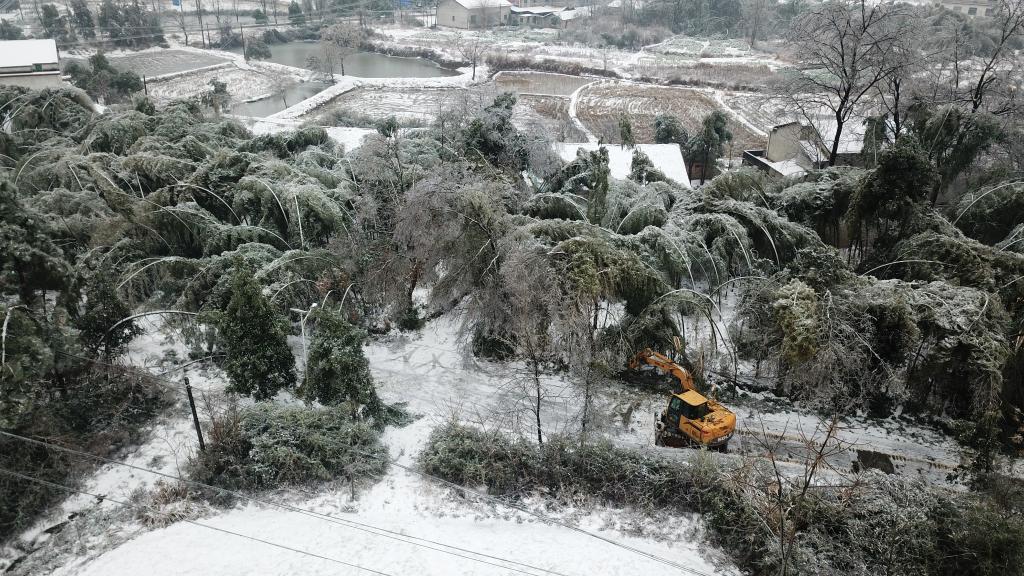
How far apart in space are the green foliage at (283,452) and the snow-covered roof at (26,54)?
32.2 metres

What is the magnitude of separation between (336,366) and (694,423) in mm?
6709

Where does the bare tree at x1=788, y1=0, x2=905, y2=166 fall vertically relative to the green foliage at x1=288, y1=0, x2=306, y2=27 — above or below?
below

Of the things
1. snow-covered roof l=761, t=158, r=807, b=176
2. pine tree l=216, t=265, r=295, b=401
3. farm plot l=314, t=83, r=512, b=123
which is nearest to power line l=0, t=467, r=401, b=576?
pine tree l=216, t=265, r=295, b=401

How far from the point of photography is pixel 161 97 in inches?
1604

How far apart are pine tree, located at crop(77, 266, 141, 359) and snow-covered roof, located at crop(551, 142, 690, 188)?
14.6 meters

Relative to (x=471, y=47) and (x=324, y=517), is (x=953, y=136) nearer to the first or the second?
(x=324, y=517)

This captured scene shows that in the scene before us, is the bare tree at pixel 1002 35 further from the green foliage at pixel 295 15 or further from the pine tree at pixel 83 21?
the green foliage at pixel 295 15

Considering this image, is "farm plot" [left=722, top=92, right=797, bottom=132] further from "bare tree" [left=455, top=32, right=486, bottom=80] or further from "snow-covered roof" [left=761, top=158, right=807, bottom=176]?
"bare tree" [left=455, top=32, right=486, bottom=80]

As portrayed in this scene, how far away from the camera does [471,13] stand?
73562 millimetres

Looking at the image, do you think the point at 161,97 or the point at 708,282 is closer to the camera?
the point at 708,282

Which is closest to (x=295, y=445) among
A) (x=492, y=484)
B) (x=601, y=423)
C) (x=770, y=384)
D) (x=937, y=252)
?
(x=492, y=484)

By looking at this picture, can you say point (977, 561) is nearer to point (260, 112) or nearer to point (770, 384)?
point (770, 384)

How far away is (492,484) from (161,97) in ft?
135

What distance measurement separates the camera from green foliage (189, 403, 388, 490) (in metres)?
10.6
